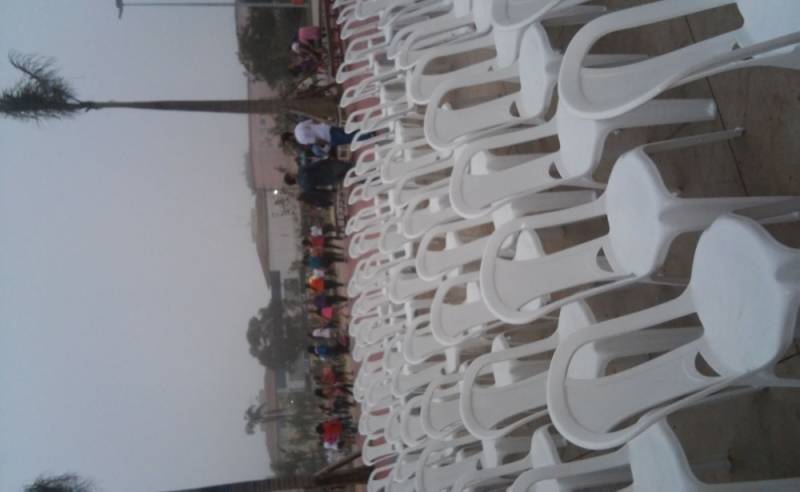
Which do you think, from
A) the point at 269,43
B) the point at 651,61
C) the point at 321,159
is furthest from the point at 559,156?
the point at 269,43

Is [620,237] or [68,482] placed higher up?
[620,237]

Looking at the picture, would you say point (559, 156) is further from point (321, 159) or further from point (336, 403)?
point (336, 403)

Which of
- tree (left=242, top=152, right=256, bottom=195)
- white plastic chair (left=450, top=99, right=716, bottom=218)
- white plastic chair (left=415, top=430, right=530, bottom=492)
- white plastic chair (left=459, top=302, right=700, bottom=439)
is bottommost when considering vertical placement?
white plastic chair (left=415, top=430, right=530, bottom=492)

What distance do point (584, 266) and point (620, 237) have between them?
23 cm

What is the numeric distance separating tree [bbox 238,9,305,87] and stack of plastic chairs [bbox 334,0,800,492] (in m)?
3.59

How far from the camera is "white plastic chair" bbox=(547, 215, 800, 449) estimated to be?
1.18 m

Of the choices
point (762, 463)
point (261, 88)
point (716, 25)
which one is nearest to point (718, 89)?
point (716, 25)

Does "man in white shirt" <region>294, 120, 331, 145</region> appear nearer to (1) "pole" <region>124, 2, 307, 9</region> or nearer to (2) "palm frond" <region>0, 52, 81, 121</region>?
(1) "pole" <region>124, 2, 307, 9</region>

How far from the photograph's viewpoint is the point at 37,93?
5934mm

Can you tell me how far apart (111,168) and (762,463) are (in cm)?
582

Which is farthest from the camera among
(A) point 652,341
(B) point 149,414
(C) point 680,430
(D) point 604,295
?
(B) point 149,414

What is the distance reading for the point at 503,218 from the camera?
8.27ft

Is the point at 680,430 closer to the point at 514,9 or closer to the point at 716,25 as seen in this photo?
the point at 716,25

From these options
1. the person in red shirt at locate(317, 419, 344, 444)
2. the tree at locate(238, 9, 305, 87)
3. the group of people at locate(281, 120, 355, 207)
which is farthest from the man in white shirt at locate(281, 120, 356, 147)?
the person in red shirt at locate(317, 419, 344, 444)
